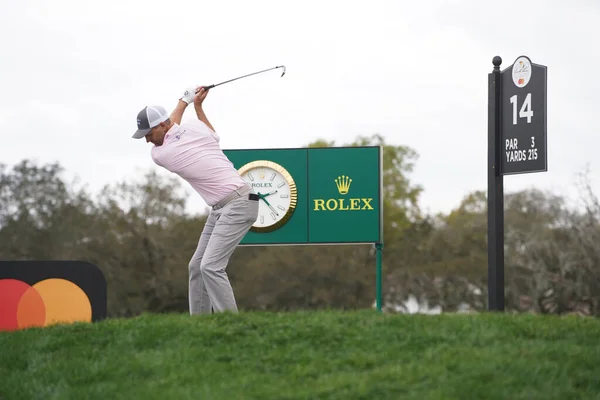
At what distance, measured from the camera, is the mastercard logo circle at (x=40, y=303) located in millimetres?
11531

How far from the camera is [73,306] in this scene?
11.6m

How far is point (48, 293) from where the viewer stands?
38.1 feet

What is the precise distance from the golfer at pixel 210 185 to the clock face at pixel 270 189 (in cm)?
363

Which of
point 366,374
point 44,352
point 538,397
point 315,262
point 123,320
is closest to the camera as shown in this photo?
point 538,397

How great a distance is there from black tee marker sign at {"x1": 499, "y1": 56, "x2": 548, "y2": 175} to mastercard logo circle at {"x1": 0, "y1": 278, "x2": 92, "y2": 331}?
5367 mm

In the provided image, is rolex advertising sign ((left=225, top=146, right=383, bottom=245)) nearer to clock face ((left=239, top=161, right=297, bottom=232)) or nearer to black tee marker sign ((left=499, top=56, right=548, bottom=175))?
clock face ((left=239, top=161, right=297, bottom=232))

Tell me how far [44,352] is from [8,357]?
0.34m

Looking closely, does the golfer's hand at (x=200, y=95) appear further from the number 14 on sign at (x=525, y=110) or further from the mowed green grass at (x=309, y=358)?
the number 14 on sign at (x=525, y=110)

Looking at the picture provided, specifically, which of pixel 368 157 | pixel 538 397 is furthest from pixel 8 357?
pixel 368 157

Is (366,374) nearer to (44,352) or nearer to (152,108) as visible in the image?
(44,352)

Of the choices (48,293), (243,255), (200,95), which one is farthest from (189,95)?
(243,255)

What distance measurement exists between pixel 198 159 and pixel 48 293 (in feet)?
11.0

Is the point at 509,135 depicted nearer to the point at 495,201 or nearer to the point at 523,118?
the point at 523,118

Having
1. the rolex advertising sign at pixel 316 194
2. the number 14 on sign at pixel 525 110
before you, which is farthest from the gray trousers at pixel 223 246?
the rolex advertising sign at pixel 316 194
